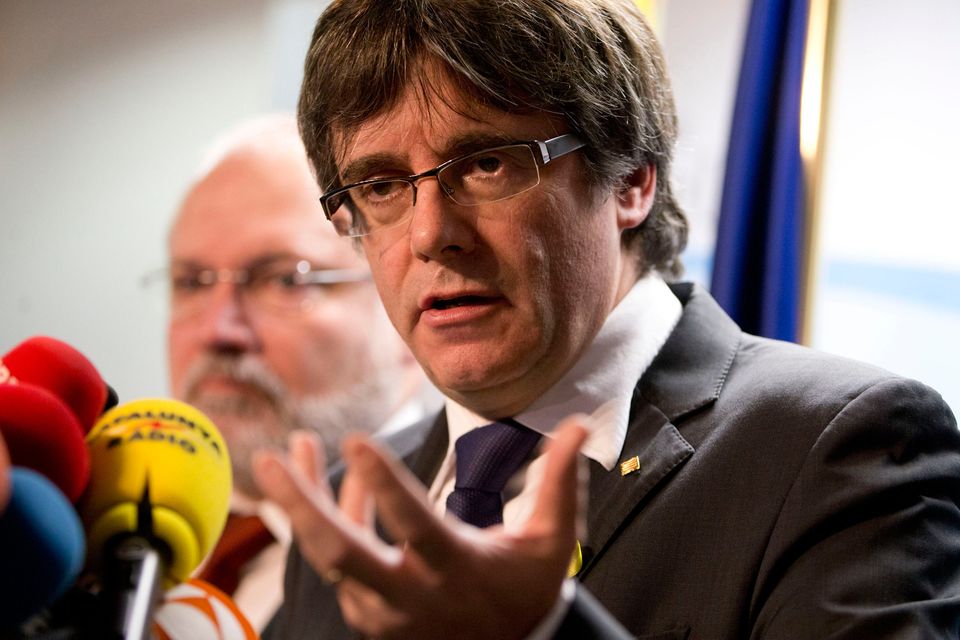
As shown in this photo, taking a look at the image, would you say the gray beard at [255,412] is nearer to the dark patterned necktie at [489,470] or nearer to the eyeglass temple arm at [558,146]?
the dark patterned necktie at [489,470]

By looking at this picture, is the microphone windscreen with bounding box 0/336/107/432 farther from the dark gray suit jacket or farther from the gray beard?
the gray beard

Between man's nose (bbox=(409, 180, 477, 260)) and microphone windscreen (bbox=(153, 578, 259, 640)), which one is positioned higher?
man's nose (bbox=(409, 180, 477, 260))

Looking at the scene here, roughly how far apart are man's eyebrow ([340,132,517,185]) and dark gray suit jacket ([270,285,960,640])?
44cm

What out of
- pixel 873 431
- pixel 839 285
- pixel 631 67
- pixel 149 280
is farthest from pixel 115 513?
pixel 149 280

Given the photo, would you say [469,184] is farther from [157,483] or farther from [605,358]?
[157,483]

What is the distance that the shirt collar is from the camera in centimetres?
151

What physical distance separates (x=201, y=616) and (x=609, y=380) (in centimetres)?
68

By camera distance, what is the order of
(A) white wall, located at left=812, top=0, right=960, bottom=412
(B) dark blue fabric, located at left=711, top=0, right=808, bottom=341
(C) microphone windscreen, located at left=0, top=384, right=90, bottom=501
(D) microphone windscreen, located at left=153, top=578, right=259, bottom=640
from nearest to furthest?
(C) microphone windscreen, located at left=0, top=384, right=90, bottom=501 < (D) microphone windscreen, located at left=153, top=578, right=259, bottom=640 < (A) white wall, located at left=812, top=0, right=960, bottom=412 < (B) dark blue fabric, located at left=711, top=0, right=808, bottom=341

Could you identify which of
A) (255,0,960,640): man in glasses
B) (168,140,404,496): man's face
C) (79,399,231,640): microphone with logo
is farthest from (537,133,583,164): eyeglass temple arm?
(168,140,404,496): man's face

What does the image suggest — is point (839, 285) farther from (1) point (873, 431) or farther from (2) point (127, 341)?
(2) point (127, 341)

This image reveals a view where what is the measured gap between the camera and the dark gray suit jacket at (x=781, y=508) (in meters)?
1.18

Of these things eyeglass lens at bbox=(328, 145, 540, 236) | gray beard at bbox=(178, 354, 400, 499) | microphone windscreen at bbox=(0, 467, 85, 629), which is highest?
eyeglass lens at bbox=(328, 145, 540, 236)

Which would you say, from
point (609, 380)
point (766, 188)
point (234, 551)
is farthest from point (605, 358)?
point (234, 551)

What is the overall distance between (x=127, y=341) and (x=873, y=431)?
10.8ft
